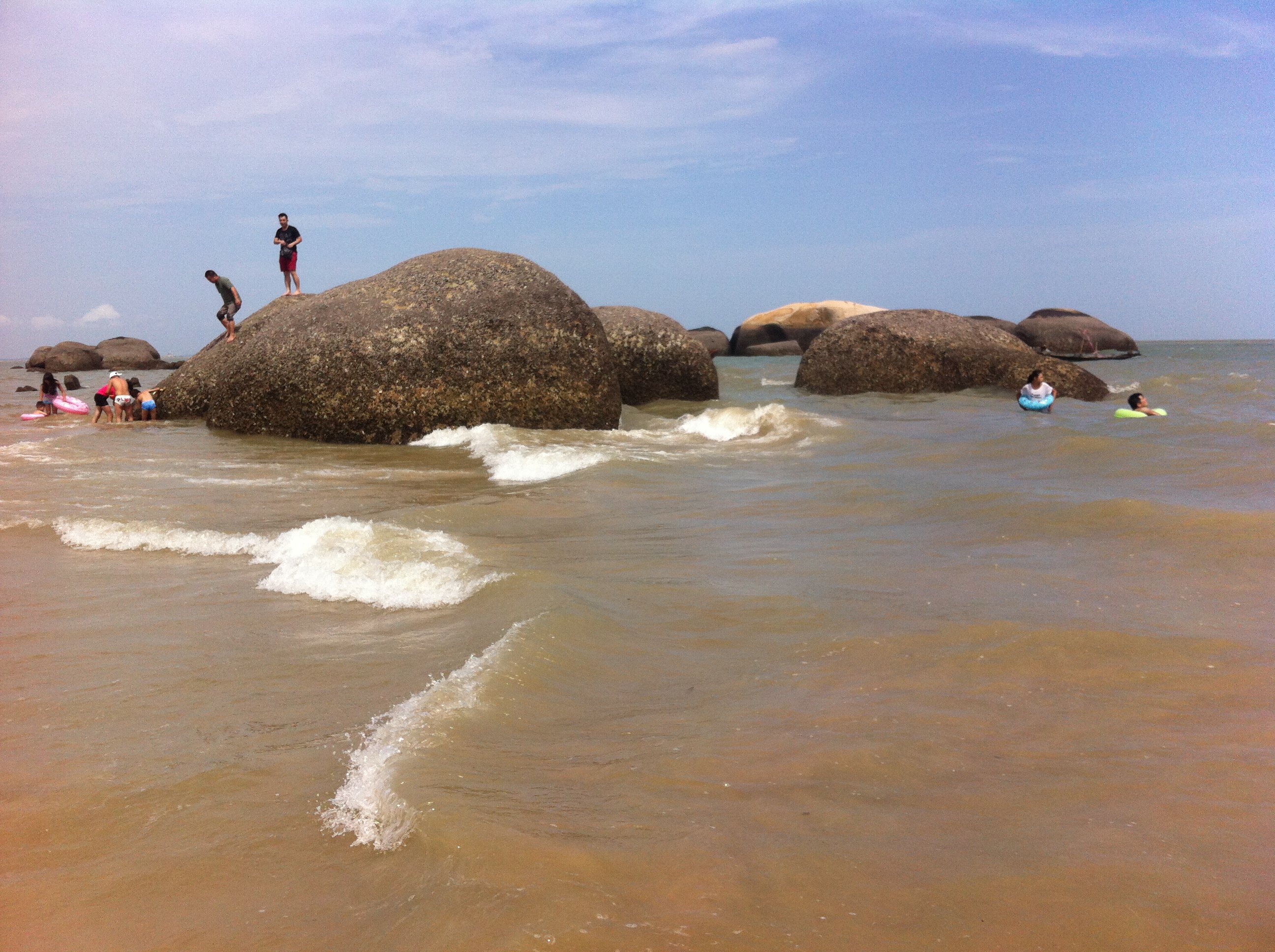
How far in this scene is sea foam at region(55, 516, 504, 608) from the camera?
4.48 m

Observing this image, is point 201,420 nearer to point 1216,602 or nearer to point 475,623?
point 475,623

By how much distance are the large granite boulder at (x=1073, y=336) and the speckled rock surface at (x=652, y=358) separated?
70.3 ft

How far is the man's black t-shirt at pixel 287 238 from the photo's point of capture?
601 inches

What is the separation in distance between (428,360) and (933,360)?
9.14m

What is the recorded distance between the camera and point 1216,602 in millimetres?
3986

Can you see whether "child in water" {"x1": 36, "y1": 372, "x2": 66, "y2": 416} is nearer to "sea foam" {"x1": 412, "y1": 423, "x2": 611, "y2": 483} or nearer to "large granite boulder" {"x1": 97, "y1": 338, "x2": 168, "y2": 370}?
"sea foam" {"x1": 412, "y1": 423, "x2": 611, "y2": 483}

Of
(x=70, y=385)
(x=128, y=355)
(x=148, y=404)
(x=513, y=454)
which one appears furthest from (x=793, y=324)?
(x=513, y=454)

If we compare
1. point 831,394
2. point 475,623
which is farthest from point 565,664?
point 831,394

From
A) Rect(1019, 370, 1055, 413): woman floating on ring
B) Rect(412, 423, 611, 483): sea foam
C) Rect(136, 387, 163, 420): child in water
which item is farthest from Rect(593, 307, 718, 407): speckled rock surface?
Rect(136, 387, 163, 420): child in water

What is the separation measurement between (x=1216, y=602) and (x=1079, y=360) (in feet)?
105

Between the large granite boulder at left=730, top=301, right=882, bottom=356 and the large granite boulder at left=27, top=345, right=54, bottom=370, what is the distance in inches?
1130

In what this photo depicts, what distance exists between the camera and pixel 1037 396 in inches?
537

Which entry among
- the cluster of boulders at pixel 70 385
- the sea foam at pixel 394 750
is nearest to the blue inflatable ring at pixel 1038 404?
the sea foam at pixel 394 750

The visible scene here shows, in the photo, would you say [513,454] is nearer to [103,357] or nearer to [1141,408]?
[1141,408]
